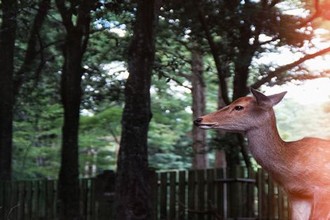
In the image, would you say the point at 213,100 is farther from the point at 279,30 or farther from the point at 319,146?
the point at 319,146

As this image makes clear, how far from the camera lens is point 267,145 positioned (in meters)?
5.40

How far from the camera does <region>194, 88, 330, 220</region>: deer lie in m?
5.16

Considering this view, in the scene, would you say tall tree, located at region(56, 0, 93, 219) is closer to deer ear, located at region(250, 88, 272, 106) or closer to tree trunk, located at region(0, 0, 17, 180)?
tree trunk, located at region(0, 0, 17, 180)

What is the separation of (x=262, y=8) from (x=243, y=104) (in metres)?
6.01

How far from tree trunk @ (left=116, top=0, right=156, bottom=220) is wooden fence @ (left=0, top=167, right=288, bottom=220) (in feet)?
10.1

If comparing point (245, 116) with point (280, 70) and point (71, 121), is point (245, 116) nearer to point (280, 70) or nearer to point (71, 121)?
point (280, 70)

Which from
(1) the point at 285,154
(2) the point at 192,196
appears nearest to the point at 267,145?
(1) the point at 285,154

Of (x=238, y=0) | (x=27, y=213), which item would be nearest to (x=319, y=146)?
(x=238, y=0)

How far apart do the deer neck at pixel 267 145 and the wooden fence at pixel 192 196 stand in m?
5.91

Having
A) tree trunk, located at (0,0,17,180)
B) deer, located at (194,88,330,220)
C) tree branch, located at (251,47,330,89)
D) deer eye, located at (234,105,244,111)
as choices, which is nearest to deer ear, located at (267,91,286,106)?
deer, located at (194,88,330,220)

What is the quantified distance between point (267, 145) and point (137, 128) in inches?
138

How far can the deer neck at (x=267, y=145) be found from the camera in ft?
17.6

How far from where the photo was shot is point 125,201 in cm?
845

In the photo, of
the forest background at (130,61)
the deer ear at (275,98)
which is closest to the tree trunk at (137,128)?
the forest background at (130,61)
